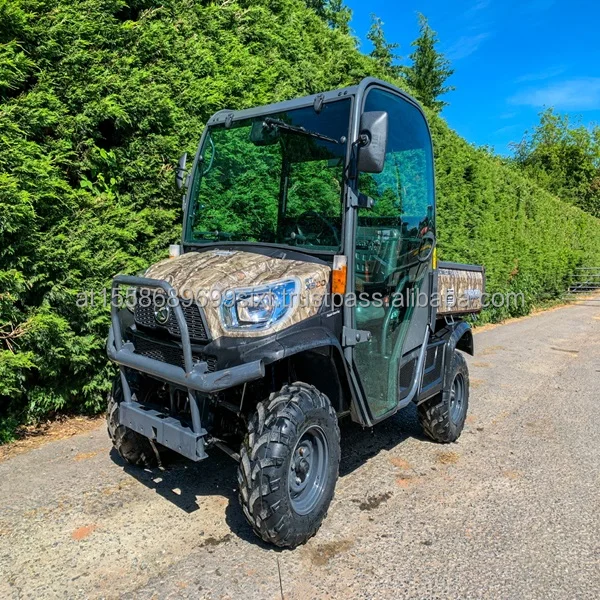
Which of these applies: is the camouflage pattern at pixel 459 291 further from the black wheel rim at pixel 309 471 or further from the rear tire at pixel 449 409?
the black wheel rim at pixel 309 471

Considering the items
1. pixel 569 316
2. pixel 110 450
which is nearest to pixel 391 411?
pixel 110 450

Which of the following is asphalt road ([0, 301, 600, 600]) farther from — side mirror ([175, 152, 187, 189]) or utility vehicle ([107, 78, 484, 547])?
side mirror ([175, 152, 187, 189])

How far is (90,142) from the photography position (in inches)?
161

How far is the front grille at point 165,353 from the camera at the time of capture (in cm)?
249

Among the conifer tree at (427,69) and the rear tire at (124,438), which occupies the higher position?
the conifer tree at (427,69)

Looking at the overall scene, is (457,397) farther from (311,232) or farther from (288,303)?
(288,303)

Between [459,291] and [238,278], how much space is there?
2.52 m

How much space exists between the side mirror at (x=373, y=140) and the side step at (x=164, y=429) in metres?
1.65

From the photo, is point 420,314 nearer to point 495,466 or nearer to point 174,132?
point 495,466

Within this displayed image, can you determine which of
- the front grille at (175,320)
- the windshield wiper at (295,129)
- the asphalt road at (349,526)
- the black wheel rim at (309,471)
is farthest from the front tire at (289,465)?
the windshield wiper at (295,129)

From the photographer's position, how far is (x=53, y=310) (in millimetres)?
3936

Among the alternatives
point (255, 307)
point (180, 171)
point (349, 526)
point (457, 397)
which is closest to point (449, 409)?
point (457, 397)

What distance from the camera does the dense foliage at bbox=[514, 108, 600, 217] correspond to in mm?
33406

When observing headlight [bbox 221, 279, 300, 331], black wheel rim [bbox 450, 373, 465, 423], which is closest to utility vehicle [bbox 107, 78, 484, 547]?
headlight [bbox 221, 279, 300, 331]
